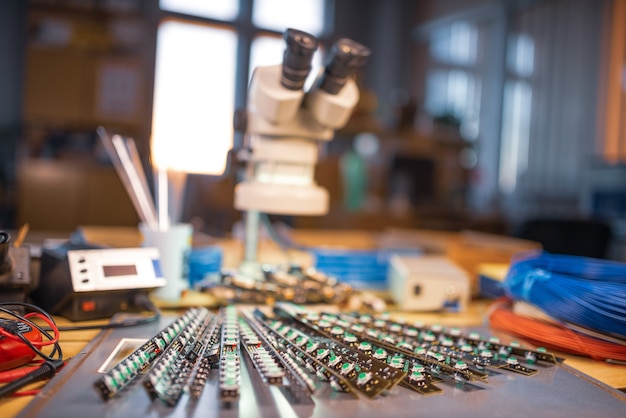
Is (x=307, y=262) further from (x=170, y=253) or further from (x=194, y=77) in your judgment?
(x=194, y=77)

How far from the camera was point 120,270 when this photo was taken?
939mm

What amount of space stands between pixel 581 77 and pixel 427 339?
454 centimetres

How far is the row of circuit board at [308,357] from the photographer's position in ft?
1.94

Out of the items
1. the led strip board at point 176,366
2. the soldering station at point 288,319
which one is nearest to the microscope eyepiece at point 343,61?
the soldering station at point 288,319

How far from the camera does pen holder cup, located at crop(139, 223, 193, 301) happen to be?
3.57 feet

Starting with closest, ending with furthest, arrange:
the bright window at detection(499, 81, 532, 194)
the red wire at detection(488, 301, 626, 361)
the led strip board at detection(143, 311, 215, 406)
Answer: the led strip board at detection(143, 311, 215, 406), the red wire at detection(488, 301, 626, 361), the bright window at detection(499, 81, 532, 194)

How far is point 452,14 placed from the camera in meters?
5.50

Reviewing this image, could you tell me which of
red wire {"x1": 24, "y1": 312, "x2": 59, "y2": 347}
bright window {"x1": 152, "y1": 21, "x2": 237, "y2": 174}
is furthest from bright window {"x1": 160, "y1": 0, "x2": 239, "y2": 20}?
red wire {"x1": 24, "y1": 312, "x2": 59, "y2": 347}

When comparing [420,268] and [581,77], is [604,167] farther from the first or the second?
[420,268]

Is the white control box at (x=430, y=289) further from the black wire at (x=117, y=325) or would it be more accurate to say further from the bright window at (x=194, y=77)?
the bright window at (x=194, y=77)

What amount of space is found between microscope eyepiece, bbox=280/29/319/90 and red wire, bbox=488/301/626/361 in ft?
2.08

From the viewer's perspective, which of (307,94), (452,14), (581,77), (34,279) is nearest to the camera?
(34,279)

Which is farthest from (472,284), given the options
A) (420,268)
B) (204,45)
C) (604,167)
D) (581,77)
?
(204,45)

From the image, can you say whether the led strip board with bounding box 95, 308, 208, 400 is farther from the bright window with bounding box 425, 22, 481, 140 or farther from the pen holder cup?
the bright window with bounding box 425, 22, 481, 140
